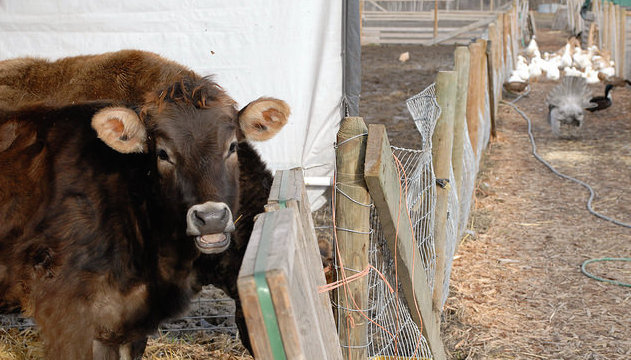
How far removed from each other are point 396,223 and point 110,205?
1695mm

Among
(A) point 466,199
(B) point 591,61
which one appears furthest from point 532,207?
(B) point 591,61

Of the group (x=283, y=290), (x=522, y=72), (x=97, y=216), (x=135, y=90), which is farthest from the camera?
(x=522, y=72)

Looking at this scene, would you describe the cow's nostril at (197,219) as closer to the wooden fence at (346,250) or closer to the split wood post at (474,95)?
the wooden fence at (346,250)

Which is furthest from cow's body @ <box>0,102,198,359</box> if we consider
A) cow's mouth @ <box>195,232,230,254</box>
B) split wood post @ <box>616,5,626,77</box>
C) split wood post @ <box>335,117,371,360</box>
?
split wood post @ <box>616,5,626,77</box>

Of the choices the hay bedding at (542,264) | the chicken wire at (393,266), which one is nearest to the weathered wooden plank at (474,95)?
the hay bedding at (542,264)

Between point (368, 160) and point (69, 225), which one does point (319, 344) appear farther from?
point (69, 225)

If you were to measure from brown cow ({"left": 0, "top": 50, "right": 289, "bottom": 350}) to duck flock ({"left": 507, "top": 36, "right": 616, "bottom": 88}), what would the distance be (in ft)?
36.5

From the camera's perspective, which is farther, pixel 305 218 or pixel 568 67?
pixel 568 67

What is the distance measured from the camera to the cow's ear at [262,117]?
12.0 ft

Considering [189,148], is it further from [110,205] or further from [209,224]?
[110,205]

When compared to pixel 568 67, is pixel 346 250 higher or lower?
higher

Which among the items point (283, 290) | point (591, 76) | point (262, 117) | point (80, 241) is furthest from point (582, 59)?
point (283, 290)

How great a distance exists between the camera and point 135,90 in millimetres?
4469

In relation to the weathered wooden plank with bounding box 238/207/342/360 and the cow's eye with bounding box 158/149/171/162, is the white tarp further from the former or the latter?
the weathered wooden plank with bounding box 238/207/342/360
